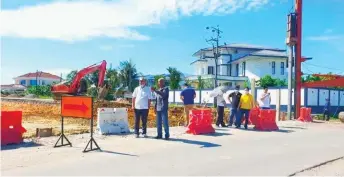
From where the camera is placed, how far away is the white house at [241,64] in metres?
59.2

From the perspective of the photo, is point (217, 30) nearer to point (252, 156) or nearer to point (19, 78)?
point (252, 156)

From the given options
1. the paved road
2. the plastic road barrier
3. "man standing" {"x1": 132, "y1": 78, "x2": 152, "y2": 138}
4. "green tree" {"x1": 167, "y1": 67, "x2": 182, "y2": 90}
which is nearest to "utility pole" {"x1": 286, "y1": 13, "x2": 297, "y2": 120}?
the paved road

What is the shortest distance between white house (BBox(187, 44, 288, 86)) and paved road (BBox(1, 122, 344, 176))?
1695 inches

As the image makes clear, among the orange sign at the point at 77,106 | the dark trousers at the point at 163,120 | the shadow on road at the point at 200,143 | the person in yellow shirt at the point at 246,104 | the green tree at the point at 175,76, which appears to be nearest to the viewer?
the orange sign at the point at 77,106

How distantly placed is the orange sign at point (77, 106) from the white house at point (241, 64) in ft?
147

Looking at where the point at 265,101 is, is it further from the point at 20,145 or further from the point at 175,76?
the point at 175,76

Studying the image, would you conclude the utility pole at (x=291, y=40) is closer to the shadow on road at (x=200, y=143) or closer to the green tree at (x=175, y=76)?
the shadow on road at (x=200, y=143)

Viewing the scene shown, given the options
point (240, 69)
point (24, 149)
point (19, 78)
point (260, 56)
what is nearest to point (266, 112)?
point (24, 149)

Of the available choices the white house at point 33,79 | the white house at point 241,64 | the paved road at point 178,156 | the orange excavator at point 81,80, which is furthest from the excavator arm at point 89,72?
the white house at point 33,79

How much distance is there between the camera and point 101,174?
23.4ft

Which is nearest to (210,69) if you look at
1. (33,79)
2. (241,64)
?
(241,64)

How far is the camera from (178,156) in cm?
898

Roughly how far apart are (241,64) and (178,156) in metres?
55.5

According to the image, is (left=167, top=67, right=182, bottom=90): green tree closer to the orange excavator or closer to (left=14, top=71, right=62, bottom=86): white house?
the orange excavator
